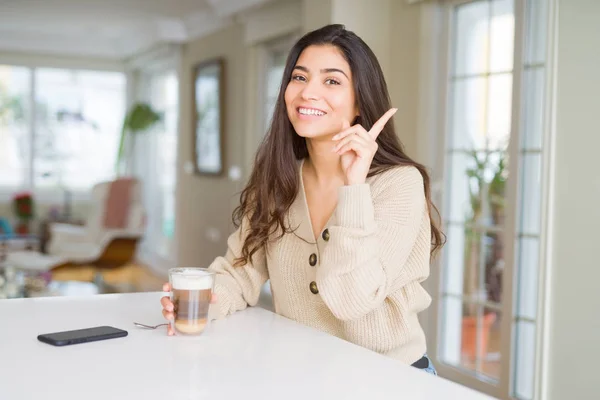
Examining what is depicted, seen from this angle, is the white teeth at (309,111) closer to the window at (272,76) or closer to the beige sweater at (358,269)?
the beige sweater at (358,269)

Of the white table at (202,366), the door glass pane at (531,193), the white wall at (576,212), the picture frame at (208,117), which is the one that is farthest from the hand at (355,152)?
the picture frame at (208,117)

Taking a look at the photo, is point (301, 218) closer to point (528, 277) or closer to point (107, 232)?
point (528, 277)

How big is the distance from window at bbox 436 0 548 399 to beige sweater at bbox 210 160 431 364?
169 cm

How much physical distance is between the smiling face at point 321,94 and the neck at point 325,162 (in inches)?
1.4

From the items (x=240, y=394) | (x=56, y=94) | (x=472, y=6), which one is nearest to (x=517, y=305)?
(x=472, y=6)

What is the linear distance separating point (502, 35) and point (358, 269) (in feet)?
8.08

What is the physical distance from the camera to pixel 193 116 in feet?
23.7

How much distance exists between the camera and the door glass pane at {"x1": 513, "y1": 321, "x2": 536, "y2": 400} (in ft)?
11.2

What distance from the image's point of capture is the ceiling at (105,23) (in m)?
6.73

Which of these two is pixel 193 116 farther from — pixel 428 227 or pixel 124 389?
pixel 124 389

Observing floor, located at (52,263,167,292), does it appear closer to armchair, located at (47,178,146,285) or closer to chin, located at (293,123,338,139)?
armchair, located at (47,178,146,285)

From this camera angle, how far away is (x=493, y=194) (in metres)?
3.65

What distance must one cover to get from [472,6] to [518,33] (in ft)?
1.43

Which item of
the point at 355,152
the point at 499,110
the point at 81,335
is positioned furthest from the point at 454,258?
the point at 81,335
